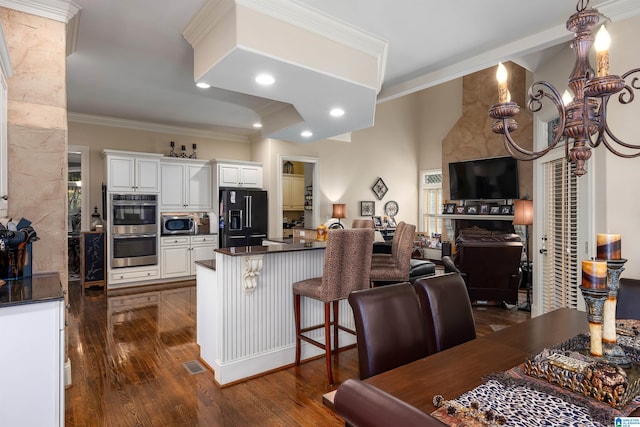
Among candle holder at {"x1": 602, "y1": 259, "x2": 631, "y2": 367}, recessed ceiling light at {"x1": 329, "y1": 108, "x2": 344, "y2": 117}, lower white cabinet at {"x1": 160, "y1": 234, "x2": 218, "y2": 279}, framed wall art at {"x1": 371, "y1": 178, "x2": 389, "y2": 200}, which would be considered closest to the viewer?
candle holder at {"x1": 602, "y1": 259, "x2": 631, "y2": 367}

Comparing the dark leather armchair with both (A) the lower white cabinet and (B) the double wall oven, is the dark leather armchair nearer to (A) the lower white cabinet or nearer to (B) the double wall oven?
(A) the lower white cabinet

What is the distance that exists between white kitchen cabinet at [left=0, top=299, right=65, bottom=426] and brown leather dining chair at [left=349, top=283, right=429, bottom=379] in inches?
57.2

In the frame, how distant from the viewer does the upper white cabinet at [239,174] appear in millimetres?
6660

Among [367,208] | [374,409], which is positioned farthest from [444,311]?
[367,208]

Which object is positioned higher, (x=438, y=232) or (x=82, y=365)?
(x=438, y=232)

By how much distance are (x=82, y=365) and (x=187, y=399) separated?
1211 millimetres

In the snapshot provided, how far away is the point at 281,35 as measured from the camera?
263 cm

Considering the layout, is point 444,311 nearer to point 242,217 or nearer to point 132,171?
point 242,217

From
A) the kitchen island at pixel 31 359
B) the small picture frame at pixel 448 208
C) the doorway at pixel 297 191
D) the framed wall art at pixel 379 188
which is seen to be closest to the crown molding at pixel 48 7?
the kitchen island at pixel 31 359

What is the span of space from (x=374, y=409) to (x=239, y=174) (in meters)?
6.46

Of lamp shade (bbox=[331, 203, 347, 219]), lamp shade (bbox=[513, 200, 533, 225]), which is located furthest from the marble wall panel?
lamp shade (bbox=[513, 200, 533, 225])

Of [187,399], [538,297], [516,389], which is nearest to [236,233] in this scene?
[187,399]

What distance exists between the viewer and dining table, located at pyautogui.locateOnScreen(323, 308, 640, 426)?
1.15 m

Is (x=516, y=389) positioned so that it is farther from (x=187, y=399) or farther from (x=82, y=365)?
(x=82, y=365)
